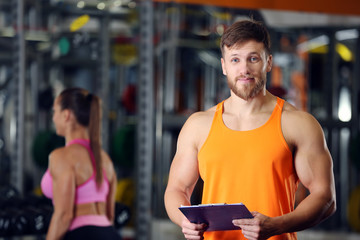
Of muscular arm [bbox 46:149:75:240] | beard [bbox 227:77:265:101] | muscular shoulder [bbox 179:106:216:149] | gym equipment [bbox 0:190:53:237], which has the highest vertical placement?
beard [bbox 227:77:265:101]

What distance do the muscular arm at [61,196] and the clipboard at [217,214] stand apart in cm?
91

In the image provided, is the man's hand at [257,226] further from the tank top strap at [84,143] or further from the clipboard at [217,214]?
the tank top strap at [84,143]

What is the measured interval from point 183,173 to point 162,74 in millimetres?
2862

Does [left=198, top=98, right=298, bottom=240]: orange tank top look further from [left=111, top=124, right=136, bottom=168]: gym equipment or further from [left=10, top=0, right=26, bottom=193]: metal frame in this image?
[left=111, top=124, right=136, bottom=168]: gym equipment

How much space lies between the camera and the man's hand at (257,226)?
1.43 m

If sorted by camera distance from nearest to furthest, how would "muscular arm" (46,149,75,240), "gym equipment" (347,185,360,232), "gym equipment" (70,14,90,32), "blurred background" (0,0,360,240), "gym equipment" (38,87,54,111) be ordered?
"muscular arm" (46,149,75,240) < "blurred background" (0,0,360,240) < "gym equipment" (70,14,90,32) < "gym equipment" (347,185,360,232) < "gym equipment" (38,87,54,111)

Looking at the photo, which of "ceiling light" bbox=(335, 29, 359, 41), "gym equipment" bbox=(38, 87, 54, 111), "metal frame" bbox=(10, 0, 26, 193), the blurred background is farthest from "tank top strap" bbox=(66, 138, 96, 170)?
"ceiling light" bbox=(335, 29, 359, 41)

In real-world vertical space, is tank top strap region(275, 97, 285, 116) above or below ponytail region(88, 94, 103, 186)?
above

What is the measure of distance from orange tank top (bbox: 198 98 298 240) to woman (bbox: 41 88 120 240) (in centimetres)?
89

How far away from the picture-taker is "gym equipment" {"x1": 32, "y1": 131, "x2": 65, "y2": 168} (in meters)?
5.16

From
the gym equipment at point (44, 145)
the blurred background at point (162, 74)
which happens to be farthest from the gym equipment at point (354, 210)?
the gym equipment at point (44, 145)

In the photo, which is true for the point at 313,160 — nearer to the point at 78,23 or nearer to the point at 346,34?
the point at 78,23

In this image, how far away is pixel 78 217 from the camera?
7.66ft

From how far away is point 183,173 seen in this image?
5.52 ft
